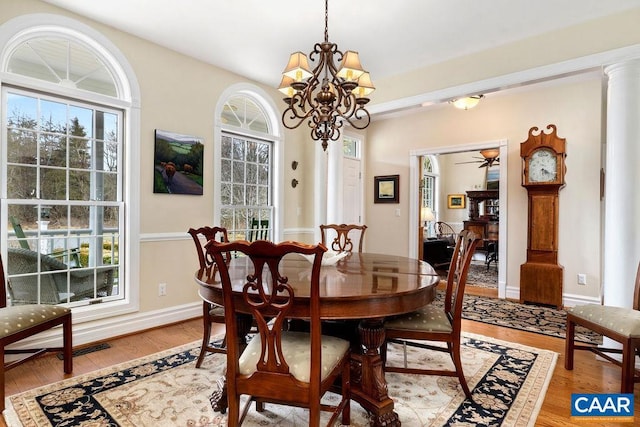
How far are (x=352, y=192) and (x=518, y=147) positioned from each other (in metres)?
2.45

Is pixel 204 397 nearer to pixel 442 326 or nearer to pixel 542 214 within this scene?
pixel 442 326

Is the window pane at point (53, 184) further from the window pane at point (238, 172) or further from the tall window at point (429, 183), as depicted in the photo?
the tall window at point (429, 183)

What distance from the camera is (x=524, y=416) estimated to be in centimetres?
192

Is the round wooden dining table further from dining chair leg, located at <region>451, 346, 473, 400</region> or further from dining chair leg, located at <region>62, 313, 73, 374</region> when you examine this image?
dining chair leg, located at <region>62, 313, 73, 374</region>

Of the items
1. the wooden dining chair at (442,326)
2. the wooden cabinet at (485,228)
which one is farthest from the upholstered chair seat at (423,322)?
the wooden cabinet at (485,228)

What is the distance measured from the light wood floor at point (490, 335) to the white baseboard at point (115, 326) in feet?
0.29

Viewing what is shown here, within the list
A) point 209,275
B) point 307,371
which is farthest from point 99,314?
point 307,371

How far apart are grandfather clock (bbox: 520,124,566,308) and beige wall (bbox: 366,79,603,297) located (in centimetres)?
16

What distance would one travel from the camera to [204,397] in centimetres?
209

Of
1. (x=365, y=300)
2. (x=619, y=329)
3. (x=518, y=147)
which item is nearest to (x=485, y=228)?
(x=518, y=147)

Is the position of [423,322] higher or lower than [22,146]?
lower

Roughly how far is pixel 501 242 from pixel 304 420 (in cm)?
390

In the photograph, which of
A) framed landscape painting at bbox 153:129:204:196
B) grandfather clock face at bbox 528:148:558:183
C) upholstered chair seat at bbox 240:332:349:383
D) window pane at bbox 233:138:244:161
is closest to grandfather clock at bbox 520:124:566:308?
grandfather clock face at bbox 528:148:558:183

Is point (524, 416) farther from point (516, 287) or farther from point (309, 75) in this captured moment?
point (516, 287)
